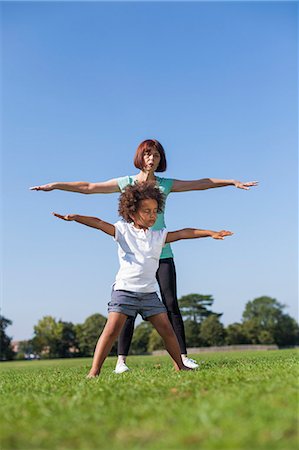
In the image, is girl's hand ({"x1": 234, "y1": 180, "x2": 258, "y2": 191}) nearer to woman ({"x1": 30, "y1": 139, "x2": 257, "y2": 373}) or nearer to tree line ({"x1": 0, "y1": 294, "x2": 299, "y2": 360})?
woman ({"x1": 30, "y1": 139, "x2": 257, "y2": 373})

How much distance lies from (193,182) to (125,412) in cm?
459

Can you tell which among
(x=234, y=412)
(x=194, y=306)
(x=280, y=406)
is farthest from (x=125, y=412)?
(x=194, y=306)

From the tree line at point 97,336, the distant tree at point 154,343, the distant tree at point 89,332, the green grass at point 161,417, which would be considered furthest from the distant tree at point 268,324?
the green grass at point 161,417

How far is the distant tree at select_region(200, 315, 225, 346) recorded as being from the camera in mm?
75438

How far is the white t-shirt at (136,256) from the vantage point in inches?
236

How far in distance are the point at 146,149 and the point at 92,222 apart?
1658 millimetres

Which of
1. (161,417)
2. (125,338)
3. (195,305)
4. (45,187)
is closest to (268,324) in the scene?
(195,305)

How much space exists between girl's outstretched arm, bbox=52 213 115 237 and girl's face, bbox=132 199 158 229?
11.7 inches

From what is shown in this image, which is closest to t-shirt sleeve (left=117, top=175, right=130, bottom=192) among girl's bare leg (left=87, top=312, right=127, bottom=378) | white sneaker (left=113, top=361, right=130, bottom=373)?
girl's bare leg (left=87, top=312, right=127, bottom=378)

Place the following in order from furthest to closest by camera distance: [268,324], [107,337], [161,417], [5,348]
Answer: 1. [268,324]
2. [5,348]
3. [107,337]
4. [161,417]

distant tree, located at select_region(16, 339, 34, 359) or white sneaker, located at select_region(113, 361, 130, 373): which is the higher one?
white sneaker, located at select_region(113, 361, 130, 373)

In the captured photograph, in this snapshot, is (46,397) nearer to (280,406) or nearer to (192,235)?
(280,406)

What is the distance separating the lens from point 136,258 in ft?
19.8

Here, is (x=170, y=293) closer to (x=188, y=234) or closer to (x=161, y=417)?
(x=188, y=234)
